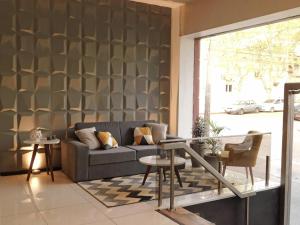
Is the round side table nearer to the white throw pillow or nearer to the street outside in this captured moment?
the white throw pillow

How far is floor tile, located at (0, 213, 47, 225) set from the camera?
339cm

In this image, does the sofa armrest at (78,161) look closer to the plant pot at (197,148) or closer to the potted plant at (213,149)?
the plant pot at (197,148)

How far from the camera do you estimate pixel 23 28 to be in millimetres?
5199

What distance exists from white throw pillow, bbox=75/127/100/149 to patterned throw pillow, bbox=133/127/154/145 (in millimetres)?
754

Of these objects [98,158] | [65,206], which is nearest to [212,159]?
[98,158]

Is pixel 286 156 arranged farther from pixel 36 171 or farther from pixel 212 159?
pixel 36 171

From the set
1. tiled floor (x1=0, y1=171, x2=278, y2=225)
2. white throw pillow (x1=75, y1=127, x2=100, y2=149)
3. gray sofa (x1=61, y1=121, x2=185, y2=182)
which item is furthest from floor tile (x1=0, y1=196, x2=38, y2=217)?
white throw pillow (x1=75, y1=127, x2=100, y2=149)

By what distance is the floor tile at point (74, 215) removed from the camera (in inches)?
137

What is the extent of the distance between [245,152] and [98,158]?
2.21m

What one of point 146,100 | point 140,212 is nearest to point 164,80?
point 146,100

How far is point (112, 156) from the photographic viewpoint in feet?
16.7

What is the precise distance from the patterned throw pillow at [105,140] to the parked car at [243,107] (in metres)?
2.49

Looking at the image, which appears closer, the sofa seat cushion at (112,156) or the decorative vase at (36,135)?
the sofa seat cushion at (112,156)

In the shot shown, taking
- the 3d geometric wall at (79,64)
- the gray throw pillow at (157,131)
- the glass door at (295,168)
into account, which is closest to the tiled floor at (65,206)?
the glass door at (295,168)
